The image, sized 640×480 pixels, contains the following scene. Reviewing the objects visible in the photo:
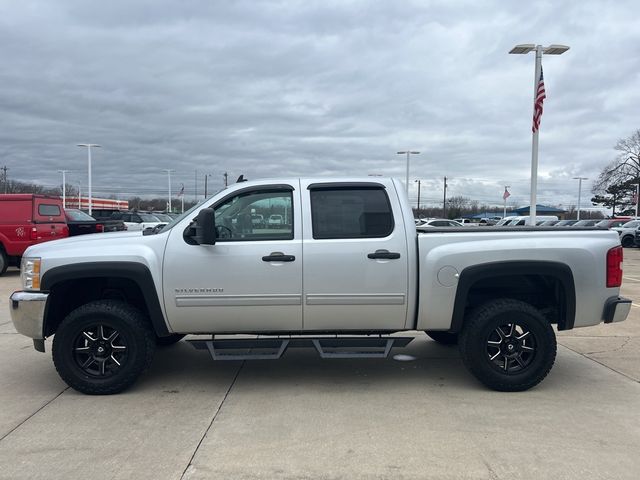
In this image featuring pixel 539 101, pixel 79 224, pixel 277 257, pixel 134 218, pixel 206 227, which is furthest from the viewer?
pixel 134 218

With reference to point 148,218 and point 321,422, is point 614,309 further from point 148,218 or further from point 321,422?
point 148,218

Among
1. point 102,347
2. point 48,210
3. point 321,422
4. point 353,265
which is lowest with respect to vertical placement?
point 321,422

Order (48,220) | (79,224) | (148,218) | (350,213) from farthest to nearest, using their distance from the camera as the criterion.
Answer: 1. (148,218)
2. (79,224)
3. (48,220)
4. (350,213)

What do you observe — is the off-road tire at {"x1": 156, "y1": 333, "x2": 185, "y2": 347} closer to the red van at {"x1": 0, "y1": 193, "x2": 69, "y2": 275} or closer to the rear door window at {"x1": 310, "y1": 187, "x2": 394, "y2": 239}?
the rear door window at {"x1": 310, "y1": 187, "x2": 394, "y2": 239}

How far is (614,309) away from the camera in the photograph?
4914 millimetres

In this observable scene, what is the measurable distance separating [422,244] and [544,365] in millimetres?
1586

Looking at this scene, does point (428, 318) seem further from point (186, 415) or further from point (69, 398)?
point (69, 398)

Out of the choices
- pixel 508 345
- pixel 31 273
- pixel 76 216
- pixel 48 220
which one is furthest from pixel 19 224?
pixel 508 345

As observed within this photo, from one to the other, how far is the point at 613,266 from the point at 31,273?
5359 millimetres

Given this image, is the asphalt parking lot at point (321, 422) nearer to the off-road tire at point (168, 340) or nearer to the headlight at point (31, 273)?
the off-road tire at point (168, 340)

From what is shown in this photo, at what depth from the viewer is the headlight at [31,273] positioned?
4.80 meters

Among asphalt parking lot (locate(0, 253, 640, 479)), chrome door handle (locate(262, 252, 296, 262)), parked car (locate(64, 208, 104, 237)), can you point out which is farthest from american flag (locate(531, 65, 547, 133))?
parked car (locate(64, 208, 104, 237))

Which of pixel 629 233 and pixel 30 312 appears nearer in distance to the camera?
pixel 30 312

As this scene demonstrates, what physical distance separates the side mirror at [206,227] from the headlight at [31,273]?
1509 millimetres
